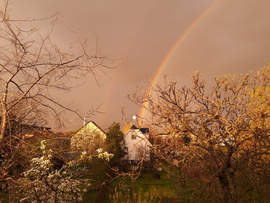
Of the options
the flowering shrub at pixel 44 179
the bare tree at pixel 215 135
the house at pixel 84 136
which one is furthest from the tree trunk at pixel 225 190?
the flowering shrub at pixel 44 179

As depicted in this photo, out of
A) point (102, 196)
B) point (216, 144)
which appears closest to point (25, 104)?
point (216, 144)

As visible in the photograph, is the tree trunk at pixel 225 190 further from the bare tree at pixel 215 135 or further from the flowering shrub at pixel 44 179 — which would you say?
the flowering shrub at pixel 44 179

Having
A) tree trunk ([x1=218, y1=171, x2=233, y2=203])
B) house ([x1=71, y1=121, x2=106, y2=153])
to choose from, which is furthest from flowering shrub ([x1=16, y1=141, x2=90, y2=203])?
tree trunk ([x1=218, y1=171, x2=233, y2=203])

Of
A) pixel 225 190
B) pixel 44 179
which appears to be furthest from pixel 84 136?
pixel 225 190

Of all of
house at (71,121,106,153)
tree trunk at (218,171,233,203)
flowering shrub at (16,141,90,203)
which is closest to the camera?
flowering shrub at (16,141,90,203)

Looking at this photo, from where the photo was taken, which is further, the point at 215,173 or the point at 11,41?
the point at 215,173

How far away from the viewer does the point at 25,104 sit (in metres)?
3.63

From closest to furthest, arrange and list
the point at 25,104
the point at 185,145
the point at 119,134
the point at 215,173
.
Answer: the point at 25,104 < the point at 215,173 < the point at 185,145 < the point at 119,134

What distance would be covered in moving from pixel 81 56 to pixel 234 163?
3260mm

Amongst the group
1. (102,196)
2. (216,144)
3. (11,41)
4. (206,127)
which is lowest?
(102,196)

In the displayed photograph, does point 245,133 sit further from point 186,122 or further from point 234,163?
point 186,122

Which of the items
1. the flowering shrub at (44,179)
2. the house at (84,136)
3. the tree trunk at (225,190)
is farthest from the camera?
the tree trunk at (225,190)

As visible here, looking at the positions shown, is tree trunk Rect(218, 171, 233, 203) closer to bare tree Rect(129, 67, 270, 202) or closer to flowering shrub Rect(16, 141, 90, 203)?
bare tree Rect(129, 67, 270, 202)

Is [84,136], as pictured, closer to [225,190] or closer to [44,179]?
[44,179]
